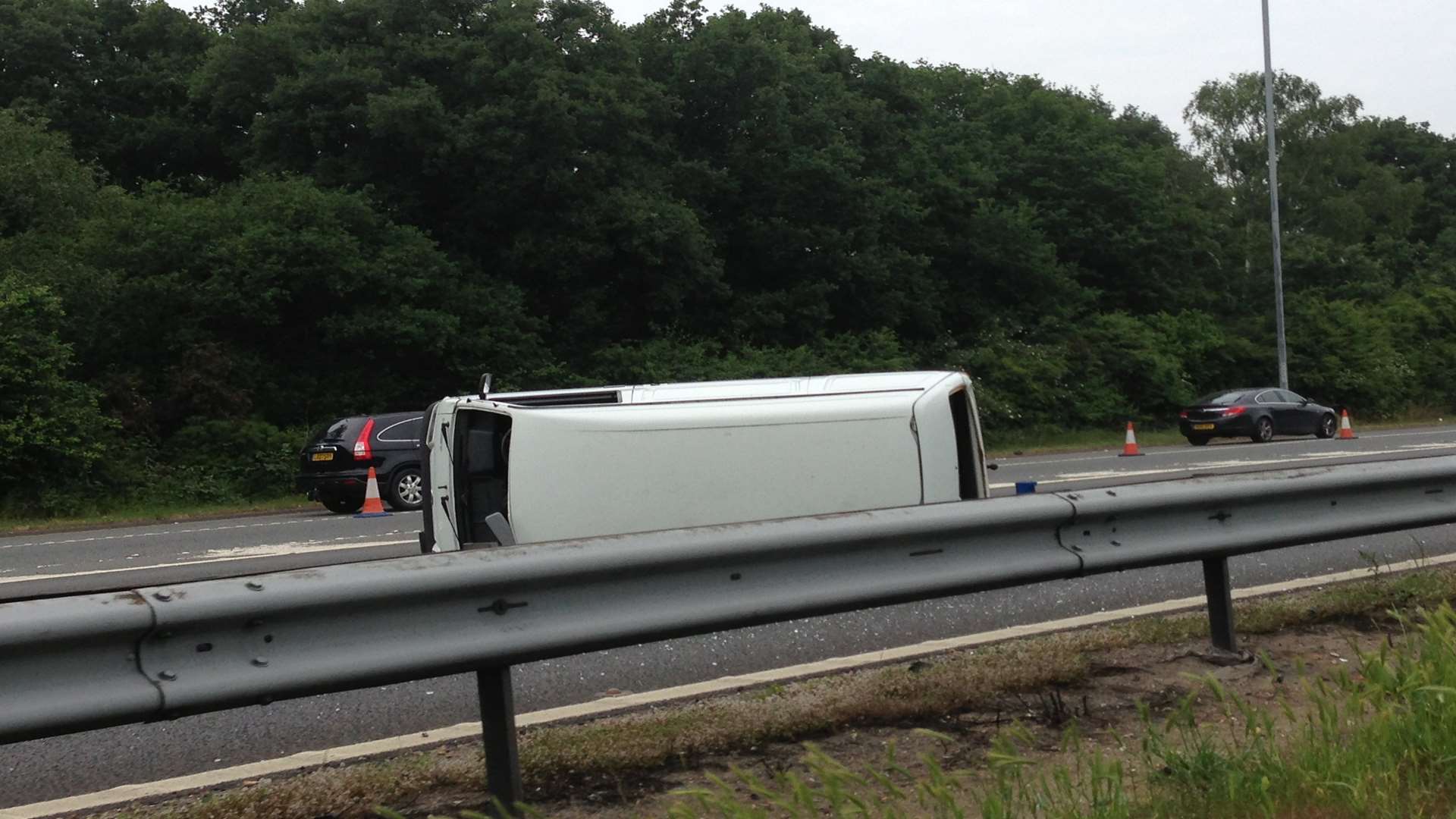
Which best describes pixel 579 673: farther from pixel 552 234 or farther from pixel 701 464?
pixel 552 234

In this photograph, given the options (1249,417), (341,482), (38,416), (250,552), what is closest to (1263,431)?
(1249,417)

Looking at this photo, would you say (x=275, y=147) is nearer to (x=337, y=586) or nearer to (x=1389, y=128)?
(x=337, y=586)

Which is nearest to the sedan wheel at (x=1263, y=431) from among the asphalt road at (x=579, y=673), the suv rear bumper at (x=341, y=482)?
the suv rear bumper at (x=341, y=482)

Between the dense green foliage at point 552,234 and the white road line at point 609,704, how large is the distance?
2096cm

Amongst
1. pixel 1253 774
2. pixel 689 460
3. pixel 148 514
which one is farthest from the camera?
pixel 148 514

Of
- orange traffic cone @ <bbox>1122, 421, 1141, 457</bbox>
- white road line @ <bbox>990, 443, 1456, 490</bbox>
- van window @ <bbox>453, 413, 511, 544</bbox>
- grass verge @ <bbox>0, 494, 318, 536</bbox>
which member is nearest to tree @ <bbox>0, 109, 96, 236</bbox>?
grass verge @ <bbox>0, 494, 318, 536</bbox>

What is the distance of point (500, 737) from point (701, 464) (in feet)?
12.4

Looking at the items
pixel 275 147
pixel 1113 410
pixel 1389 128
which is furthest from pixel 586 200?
pixel 1389 128

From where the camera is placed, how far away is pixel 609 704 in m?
6.18

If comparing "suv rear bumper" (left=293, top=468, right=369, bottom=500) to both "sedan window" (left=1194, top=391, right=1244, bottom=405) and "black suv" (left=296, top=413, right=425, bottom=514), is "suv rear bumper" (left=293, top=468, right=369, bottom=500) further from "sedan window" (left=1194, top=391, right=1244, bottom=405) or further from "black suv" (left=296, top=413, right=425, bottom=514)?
"sedan window" (left=1194, top=391, right=1244, bottom=405)

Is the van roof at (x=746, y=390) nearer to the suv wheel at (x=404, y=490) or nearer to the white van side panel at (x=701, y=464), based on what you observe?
the white van side panel at (x=701, y=464)

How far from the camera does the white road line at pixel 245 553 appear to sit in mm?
12859

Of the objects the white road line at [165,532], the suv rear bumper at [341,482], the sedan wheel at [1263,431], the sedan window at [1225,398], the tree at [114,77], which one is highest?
the tree at [114,77]

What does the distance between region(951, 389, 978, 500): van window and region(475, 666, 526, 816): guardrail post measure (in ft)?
15.6
